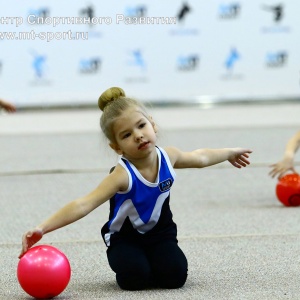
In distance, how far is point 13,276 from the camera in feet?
7.65

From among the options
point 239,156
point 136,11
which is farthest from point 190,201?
point 136,11

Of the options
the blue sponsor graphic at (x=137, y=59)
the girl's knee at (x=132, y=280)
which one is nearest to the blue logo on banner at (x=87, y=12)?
the blue sponsor graphic at (x=137, y=59)

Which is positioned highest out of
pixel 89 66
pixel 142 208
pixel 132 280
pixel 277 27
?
pixel 142 208

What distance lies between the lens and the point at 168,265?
7.22 ft

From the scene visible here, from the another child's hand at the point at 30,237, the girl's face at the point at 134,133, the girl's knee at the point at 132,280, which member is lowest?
the girl's knee at the point at 132,280

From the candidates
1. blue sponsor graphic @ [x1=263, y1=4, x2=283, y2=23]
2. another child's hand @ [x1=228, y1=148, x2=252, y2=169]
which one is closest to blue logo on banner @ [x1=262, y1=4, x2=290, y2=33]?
blue sponsor graphic @ [x1=263, y1=4, x2=283, y2=23]

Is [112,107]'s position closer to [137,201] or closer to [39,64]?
[137,201]

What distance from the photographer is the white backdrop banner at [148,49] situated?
620 cm

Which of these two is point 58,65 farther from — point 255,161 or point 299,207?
point 299,207

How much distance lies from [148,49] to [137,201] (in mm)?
4147

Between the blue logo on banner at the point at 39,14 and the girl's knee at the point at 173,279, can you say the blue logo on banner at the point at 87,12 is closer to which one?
the blue logo on banner at the point at 39,14

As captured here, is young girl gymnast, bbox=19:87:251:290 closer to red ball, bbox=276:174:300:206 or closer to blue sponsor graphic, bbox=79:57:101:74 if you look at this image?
red ball, bbox=276:174:300:206

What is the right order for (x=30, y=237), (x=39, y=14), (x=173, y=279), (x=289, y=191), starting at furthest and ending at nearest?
(x=39, y=14)
(x=289, y=191)
(x=173, y=279)
(x=30, y=237)

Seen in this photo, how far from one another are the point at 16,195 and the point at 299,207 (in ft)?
4.19
